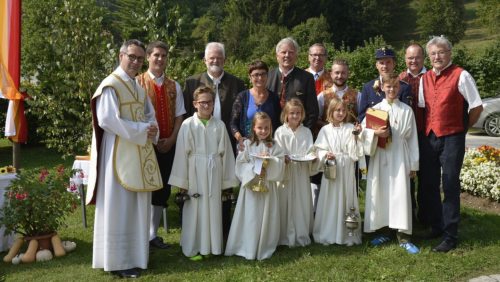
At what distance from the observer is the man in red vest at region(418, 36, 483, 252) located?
17.3 ft

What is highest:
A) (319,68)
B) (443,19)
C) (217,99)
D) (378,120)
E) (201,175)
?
(443,19)

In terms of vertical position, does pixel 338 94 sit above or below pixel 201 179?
above

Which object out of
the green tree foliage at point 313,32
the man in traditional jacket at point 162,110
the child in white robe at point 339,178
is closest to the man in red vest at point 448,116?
the child in white robe at point 339,178

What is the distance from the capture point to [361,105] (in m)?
5.98

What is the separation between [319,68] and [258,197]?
6.99 feet

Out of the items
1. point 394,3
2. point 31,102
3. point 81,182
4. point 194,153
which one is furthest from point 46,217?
point 394,3

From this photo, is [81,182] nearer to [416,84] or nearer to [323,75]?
[323,75]

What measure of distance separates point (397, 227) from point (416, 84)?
170 centimetres

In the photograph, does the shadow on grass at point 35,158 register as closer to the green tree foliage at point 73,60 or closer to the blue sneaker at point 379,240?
the green tree foliage at point 73,60

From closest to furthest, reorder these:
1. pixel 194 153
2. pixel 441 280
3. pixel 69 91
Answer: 1. pixel 441 280
2. pixel 194 153
3. pixel 69 91

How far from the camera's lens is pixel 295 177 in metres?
5.75

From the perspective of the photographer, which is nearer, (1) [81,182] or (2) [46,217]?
(2) [46,217]

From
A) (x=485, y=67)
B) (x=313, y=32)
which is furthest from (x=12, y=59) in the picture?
(x=313, y=32)

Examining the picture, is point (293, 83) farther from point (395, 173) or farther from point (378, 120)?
point (395, 173)
